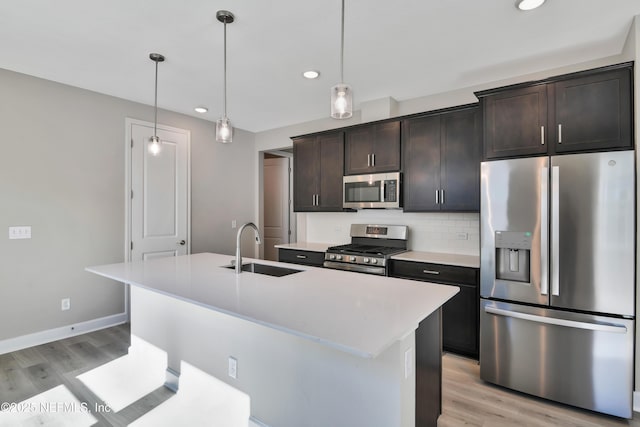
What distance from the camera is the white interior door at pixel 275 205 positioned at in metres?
6.01

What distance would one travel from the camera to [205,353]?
7.20 feet

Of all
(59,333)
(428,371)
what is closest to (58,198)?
(59,333)

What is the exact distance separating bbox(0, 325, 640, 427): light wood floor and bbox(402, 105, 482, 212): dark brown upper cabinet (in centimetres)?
150

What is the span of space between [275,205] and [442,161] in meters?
3.59

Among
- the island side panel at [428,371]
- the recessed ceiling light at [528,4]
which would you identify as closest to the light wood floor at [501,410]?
the island side panel at [428,371]

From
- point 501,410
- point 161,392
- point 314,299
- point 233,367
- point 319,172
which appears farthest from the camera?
point 319,172

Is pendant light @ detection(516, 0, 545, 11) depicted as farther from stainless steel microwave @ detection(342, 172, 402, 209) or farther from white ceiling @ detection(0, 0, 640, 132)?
stainless steel microwave @ detection(342, 172, 402, 209)

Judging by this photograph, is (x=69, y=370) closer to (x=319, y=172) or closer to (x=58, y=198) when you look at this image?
(x=58, y=198)

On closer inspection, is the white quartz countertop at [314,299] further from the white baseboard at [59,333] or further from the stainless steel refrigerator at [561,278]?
the white baseboard at [59,333]

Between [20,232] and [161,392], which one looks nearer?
[161,392]

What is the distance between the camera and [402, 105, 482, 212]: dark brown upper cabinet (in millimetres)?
3066

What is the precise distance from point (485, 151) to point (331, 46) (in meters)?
1.49

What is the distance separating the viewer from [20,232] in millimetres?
3070

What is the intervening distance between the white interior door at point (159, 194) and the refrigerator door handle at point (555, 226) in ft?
13.2
